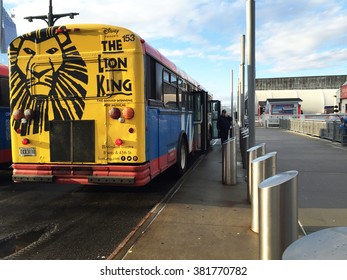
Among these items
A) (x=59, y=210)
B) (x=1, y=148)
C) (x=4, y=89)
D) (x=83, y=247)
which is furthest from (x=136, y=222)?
(x=4, y=89)

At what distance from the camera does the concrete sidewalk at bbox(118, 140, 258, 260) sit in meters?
4.00

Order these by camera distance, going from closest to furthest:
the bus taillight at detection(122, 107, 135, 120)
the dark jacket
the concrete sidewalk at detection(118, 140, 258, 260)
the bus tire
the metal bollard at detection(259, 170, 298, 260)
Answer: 1. the metal bollard at detection(259, 170, 298, 260)
2. the concrete sidewalk at detection(118, 140, 258, 260)
3. the bus taillight at detection(122, 107, 135, 120)
4. the bus tire
5. the dark jacket

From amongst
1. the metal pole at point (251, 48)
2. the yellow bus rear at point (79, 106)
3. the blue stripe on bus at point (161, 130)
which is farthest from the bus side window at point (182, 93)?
the yellow bus rear at point (79, 106)

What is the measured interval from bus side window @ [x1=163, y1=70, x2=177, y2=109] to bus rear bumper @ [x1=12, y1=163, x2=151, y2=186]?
1883 mm

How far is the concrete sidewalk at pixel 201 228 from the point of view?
4.00m

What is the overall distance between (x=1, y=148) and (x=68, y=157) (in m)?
3.20

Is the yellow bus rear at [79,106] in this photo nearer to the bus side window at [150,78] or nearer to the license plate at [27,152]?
the license plate at [27,152]

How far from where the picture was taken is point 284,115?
40188mm

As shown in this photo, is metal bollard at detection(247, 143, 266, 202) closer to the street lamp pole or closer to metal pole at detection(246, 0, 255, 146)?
metal pole at detection(246, 0, 255, 146)

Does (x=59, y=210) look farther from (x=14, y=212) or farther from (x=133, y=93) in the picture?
(x=133, y=93)

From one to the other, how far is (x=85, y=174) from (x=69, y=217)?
748 mm

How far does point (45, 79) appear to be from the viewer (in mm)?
6020

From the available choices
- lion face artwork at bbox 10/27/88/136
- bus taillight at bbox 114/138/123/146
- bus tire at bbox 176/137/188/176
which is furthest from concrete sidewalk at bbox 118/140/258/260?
lion face artwork at bbox 10/27/88/136

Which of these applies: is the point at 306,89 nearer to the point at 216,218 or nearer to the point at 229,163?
the point at 229,163
